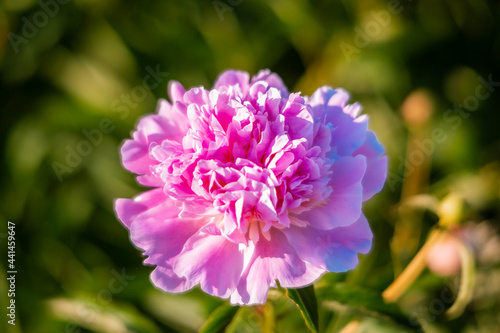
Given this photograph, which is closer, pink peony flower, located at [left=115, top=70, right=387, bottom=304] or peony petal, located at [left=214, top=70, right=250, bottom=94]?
pink peony flower, located at [left=115, top=70, right=387, bottom=304]

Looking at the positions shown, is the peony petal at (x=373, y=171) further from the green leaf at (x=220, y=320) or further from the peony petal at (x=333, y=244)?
the green leaf at (x=220, y=320)

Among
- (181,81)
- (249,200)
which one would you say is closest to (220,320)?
(249,200)

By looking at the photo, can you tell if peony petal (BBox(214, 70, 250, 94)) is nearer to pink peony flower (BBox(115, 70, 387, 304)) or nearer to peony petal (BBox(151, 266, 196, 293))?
pink peony flower (BBox(115, 70, 387, 304))

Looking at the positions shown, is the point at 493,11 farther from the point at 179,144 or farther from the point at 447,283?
the point at 179,144

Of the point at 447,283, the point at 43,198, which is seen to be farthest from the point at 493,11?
the point at 43,198

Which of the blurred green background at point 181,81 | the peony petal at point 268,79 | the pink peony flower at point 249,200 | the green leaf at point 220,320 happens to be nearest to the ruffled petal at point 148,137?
the pink peony flower at point 249,200

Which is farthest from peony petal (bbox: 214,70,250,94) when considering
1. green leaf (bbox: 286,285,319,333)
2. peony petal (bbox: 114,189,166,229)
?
green leaf (bbox: 286,285,319,333)
